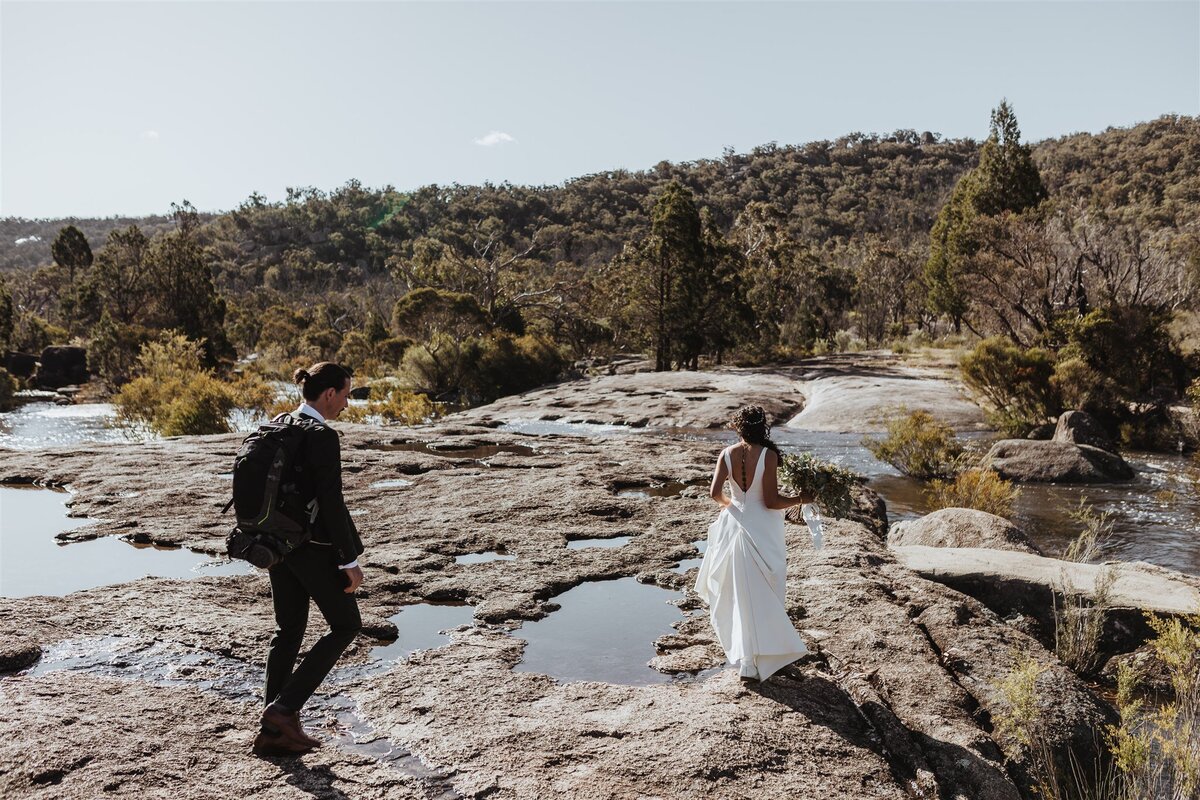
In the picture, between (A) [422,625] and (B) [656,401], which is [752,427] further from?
(B) [656,401]

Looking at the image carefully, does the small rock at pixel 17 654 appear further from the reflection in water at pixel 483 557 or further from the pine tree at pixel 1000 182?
the pine tree at pixel 1000 182

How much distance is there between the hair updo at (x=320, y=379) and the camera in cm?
418

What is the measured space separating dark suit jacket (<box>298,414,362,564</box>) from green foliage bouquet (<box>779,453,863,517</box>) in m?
4.36

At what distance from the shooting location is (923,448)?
1539 cm

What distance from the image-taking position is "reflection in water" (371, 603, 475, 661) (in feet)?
19.1

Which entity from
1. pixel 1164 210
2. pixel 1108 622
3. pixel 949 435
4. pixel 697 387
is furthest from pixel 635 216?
pixel 1108 622

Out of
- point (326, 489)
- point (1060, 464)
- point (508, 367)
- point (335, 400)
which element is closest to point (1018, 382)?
point (1060, 464)

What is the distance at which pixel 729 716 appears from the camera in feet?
14.9

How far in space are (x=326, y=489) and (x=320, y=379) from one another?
1.94ft

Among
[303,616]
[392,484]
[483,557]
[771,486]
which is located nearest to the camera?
[303,616]

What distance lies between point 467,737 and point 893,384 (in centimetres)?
2419

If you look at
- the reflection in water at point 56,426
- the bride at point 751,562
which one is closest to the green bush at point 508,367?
the reflection in water at point 56,426

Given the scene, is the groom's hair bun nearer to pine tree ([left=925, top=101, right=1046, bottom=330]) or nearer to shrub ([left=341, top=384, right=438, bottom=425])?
shrub ([left=341, top=384, right=438, bottom=425])

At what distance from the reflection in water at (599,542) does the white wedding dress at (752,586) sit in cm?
371
